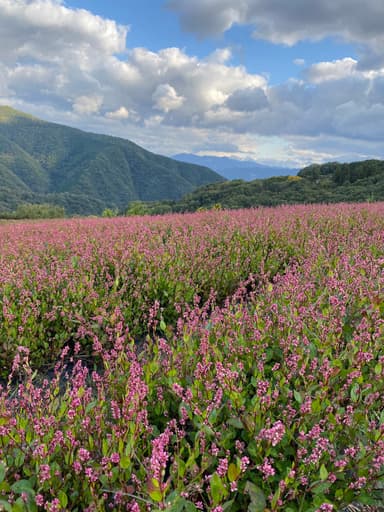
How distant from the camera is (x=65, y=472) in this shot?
6.16 feet

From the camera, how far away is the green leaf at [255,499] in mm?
1626

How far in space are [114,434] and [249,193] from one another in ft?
185

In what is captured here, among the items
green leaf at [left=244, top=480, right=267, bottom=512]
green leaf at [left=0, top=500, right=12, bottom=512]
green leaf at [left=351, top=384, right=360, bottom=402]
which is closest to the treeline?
green leaf at [left=351, top=384, right=360, bottom=402]

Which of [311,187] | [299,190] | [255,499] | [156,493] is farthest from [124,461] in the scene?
[311,187]

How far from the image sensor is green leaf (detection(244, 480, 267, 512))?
64.0 inches

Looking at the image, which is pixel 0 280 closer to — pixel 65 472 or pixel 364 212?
pixel 65 472

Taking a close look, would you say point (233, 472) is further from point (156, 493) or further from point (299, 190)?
point (299, 190)

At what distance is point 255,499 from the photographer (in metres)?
1.66

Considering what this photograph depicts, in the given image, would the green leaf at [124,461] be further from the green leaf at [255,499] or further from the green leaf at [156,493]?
the green leaf at [255,499]

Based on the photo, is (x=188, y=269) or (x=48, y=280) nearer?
(x=48, y=280)

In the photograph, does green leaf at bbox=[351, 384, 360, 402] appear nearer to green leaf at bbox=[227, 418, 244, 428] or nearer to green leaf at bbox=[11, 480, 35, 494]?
green leaf at bbox=[227, 418, 244, 428]

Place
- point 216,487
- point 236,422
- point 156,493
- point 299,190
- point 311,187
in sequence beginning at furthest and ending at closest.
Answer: point 311,187 < point 299,190 < point 236,422 < point 216,487 < point 156,493

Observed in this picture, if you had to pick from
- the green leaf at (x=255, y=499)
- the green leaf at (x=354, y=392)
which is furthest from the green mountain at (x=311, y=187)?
the green leaf at (x=255, y=499)

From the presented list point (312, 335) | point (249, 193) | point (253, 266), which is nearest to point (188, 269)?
point (253, 266)
